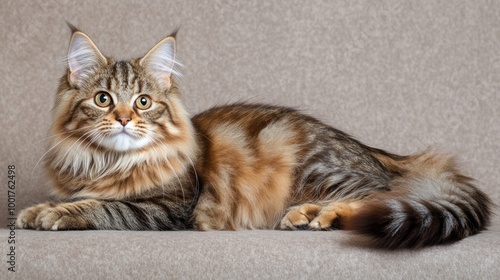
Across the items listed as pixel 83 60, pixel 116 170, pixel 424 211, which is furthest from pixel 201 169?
pixel 424 211

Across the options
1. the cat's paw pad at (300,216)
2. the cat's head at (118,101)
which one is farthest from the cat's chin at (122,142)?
the cat's paw pad at (300,216)

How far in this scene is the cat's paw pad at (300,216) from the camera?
110 inches

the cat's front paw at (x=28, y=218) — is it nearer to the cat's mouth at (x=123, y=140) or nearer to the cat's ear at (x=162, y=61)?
the cat's mouth at (x=123, y=140)

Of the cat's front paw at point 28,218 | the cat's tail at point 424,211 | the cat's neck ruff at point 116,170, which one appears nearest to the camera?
the cat's tail at point 424,211

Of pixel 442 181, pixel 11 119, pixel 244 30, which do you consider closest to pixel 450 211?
pixel 442 181

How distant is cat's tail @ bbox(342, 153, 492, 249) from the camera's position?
2.28m

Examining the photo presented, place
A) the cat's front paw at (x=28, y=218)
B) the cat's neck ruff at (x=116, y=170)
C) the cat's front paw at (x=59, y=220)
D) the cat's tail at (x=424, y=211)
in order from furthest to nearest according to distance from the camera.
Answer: the cat's neck ruff at (x=116, y=170)
the cat's front paw at (x=28, y=218)
the cat's front paw at (x=59, y=220)
the cat's tail at (x=424, y=211)

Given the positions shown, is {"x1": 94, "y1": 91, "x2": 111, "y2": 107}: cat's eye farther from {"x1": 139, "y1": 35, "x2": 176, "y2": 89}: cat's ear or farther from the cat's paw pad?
the cat's paw pad

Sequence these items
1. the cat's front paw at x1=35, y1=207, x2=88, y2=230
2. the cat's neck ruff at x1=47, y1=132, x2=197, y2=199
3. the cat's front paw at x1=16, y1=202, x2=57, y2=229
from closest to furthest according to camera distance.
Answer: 1. the cat's front paw at x1=35, y1=207, x2=88, y2=230
2. the cat's front paw at x1=16, y1=202, x2=57, y2=229
3. the cat's neck ruff at x1=47, y1=132, x2=197, y2=199

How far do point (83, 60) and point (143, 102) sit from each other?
28 cm

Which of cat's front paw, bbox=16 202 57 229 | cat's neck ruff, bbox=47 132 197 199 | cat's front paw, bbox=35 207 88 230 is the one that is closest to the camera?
cat's front paw, bbox=35 207 88 230

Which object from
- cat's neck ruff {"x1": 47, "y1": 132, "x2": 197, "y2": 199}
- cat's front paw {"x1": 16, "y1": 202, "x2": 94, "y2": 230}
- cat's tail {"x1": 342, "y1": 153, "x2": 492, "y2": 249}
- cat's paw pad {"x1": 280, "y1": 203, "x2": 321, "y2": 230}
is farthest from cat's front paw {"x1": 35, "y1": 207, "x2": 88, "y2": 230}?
cat's tail {"x1": 342, "y1": 153, "x2": 492, "y2": 249}

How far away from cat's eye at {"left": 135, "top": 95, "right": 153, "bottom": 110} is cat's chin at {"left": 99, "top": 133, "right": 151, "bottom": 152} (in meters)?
0.11

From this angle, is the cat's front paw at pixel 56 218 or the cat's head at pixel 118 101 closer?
the cat's front paw at pixel 56 218
